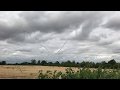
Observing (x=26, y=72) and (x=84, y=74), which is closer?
(x=84, y=74)

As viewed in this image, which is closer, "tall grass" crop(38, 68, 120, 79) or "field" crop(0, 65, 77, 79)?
"tall grass" crop(38, 68, 120, 79)

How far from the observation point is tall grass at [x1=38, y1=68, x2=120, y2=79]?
502 centimetres

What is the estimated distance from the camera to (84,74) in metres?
5.20

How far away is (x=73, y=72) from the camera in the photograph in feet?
17.1

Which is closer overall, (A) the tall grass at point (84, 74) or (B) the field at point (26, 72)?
(A) the tall grass at point (84, 74)

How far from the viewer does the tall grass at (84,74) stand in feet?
16.5
